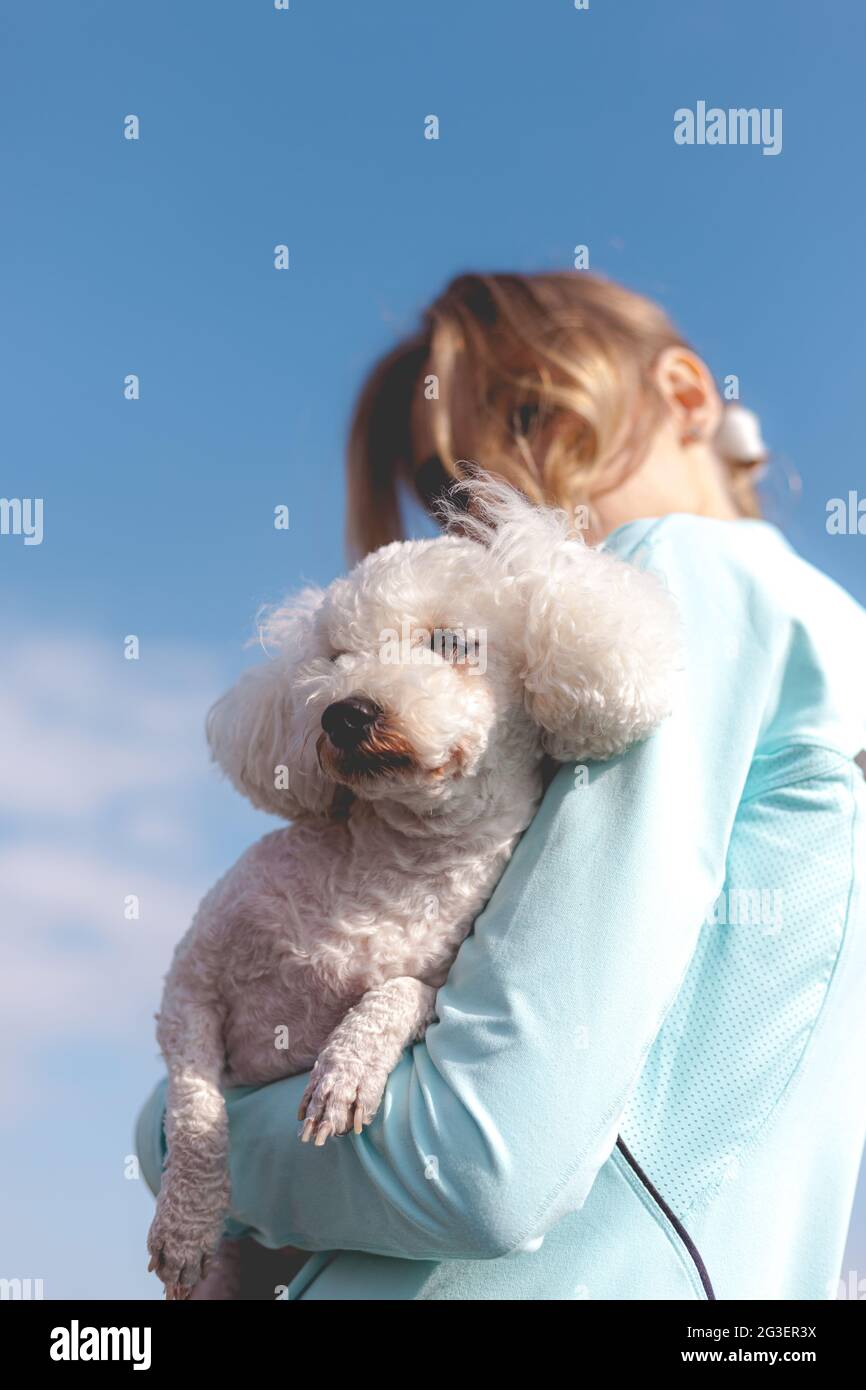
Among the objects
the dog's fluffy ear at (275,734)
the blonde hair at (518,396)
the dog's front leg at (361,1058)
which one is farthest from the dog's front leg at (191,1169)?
the blonde hair at (518,396)

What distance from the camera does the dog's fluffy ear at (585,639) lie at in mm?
1588

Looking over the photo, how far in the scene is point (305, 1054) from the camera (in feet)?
5.56

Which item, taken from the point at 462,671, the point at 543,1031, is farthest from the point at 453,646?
the point at 543,1031

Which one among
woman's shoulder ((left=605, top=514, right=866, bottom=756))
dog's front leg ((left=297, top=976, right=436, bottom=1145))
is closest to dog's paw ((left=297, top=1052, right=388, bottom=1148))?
dog's front leg ((left=297, top=976, right=436, bottom=1145))

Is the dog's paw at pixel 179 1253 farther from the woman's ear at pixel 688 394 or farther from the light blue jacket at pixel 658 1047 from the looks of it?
the woman's ear at pixel 688 394

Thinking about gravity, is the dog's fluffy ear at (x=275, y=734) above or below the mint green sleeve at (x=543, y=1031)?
above

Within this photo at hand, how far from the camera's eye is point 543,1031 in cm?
143

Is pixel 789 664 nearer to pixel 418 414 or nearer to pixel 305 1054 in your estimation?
pixel 305 1054

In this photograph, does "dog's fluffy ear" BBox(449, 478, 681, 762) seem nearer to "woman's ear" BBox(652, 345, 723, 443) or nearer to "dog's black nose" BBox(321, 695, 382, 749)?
"dog's black nose" BBox(321, 695, 382, 749)

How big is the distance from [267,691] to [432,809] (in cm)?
41

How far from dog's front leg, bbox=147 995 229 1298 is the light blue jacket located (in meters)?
0.04

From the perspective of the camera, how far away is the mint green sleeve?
1409 millimetres
